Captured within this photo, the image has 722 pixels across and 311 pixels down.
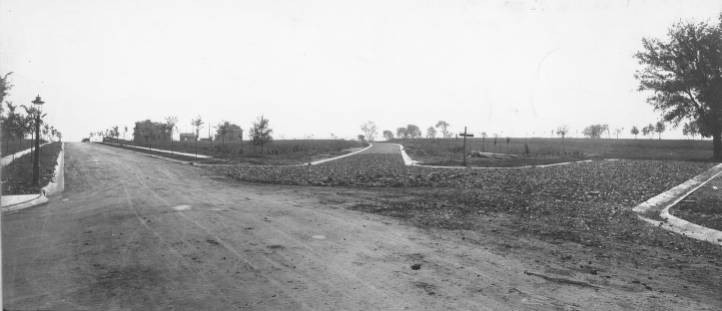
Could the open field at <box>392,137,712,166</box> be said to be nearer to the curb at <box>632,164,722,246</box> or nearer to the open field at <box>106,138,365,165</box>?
the open field at <box>106,138,365,165</box>

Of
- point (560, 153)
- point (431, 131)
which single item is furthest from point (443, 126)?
point (560, 153)

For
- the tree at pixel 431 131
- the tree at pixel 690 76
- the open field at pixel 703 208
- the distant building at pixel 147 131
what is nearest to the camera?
the open field at pixel 703 208

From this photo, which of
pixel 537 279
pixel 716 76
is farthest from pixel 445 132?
pixel 537 279

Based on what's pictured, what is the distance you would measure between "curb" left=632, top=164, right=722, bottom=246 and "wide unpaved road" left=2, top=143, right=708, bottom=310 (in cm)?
464

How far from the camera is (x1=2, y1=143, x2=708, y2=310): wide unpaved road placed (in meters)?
4.77

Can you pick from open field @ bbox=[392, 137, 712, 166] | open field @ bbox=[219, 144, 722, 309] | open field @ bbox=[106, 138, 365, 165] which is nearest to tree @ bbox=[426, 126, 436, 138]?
open field @ bbox=[392, 137, 712, 166]

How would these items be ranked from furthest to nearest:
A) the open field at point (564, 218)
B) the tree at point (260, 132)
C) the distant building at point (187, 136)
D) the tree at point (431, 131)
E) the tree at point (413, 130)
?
the tree at point (413, 130) < the tree at point (431, 131) < the distant building at point (187, 136) < the tree at point (260, 132) < the open field at point (564, 218)

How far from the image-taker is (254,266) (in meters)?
6.03

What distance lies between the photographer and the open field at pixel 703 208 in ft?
30.9

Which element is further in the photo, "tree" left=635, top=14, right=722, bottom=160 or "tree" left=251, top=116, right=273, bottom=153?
"tree" left=251, top=116, right=273, bottom=153

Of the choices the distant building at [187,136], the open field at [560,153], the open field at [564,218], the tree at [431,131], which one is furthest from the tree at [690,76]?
the tree at [431,131]

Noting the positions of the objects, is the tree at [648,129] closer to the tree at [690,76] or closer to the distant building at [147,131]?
the tree at [690,76]

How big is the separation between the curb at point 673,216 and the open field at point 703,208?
0.20 m

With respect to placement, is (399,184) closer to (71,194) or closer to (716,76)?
(71,194)
